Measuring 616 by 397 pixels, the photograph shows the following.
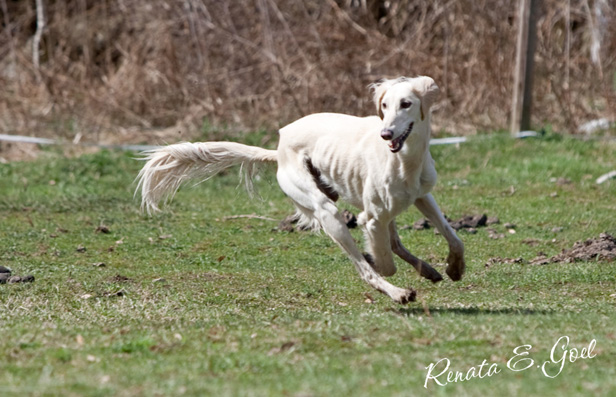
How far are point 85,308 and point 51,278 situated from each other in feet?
4.07

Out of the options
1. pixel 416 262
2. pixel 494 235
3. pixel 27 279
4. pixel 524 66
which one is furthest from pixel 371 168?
pixel 524 66

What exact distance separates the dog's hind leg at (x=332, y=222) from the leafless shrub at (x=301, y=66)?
7.53 meters

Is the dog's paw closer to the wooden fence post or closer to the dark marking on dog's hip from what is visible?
the dark marking on dog's hip

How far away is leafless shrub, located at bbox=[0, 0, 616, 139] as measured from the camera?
13742 mm

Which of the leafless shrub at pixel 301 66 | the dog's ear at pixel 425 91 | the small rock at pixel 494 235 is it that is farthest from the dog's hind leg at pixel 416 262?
the leafless shrub at pixel 301 66

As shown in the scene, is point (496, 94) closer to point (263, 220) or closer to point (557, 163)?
point (557, 163)

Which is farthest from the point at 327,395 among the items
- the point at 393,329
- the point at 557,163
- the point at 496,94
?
the point at 496,94

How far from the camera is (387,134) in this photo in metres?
5.62

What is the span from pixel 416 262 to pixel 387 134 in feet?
4.32

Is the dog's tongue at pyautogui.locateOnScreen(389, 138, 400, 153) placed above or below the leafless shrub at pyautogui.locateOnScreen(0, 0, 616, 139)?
above

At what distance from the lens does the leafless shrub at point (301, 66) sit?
1374 centimetres

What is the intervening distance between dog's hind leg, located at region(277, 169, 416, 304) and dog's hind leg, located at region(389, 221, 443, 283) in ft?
1.66

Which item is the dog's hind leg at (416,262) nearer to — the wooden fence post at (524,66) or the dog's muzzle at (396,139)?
the dog's muzzle at (396,139)

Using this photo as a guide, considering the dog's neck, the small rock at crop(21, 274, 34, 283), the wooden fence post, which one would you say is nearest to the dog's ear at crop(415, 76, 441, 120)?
the dog's neck
